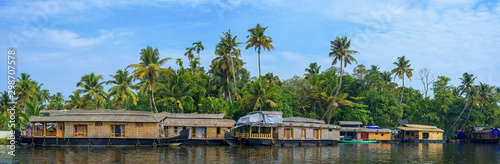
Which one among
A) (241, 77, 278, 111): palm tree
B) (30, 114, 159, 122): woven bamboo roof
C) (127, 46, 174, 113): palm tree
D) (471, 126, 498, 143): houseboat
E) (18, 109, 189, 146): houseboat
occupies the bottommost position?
(471, 126, 498, 143): houseboat

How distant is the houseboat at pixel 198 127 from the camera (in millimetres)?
42469

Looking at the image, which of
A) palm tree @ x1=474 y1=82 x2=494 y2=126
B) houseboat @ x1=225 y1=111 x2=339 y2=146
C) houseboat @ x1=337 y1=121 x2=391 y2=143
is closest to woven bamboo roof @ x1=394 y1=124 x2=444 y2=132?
houseboat @ x1=337 y1=121 x2=391 y2=143

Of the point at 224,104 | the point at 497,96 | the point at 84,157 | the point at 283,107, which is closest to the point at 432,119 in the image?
the point at 497,96

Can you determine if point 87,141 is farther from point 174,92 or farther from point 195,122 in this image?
point 174,92

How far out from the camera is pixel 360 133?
194ft

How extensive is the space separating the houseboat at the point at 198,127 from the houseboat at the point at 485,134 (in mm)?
45542

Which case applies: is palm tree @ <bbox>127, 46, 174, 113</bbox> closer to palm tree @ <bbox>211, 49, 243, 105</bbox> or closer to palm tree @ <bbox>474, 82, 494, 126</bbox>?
palm tree @ <bbox>211, 49, 243, 105</bbox>

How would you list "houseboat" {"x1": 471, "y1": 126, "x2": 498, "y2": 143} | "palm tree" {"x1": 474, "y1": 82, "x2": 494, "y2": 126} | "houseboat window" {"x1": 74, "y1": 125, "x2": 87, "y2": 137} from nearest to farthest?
"houseboat window" {"x1": 74, "y1": 125, "x2": 87, "y2": 137} < "houseboat" {"x1": 471, "y1": 126, "x2": 498, "y2": 143} < "palm tree" {"x1": 474, "y1": 82, "x2": 494, "y2": 126}

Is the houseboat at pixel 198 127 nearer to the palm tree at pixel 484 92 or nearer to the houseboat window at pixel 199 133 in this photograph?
the houseboat window at pixel 199 133

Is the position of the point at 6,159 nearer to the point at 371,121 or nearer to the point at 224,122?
the point at 224,122

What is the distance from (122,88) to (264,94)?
17.4m

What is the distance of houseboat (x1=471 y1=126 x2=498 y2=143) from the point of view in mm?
65625

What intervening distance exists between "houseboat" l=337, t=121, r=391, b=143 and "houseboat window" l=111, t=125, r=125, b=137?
3152 cm

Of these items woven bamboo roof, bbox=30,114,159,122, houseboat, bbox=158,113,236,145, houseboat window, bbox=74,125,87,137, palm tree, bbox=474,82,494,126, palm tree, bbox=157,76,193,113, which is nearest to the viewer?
woven bamboo roof, bbox=30,114,159,122
